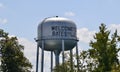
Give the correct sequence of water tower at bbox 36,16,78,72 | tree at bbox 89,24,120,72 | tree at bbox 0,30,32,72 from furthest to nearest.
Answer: water tower at bbox 36,16,78,72 < tree at bbox 0,30,32,72 < tree at bbox 89,24,120,72

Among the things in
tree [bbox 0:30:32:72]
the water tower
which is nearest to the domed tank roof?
the water tower

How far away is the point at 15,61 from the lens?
5641 cm

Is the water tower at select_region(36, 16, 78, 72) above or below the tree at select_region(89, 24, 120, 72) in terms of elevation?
above

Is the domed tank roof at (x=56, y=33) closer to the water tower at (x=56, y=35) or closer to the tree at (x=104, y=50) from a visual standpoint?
the water tower at (x=56, y=35)

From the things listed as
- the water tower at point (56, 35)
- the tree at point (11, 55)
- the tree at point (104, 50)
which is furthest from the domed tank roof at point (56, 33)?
the tree at point (104, 50)

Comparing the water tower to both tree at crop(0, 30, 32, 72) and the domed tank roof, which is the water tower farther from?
tree at crop(0, 30, 32, 72)

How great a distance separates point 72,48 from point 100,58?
45857 millimetres

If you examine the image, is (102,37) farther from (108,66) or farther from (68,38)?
(68,38)

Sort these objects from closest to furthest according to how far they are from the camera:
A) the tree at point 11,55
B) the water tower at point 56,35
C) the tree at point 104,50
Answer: the tree at point 104,50
the tree at point 11,55
the water tower at point 56,35

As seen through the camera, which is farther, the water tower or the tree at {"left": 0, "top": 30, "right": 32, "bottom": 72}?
the water tower

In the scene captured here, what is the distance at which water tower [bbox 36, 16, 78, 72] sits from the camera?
7994 centimetres

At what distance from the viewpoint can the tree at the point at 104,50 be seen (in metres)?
35.8

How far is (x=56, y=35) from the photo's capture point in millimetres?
80500

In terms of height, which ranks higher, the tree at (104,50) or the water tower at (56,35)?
the water tower at (56,35)
